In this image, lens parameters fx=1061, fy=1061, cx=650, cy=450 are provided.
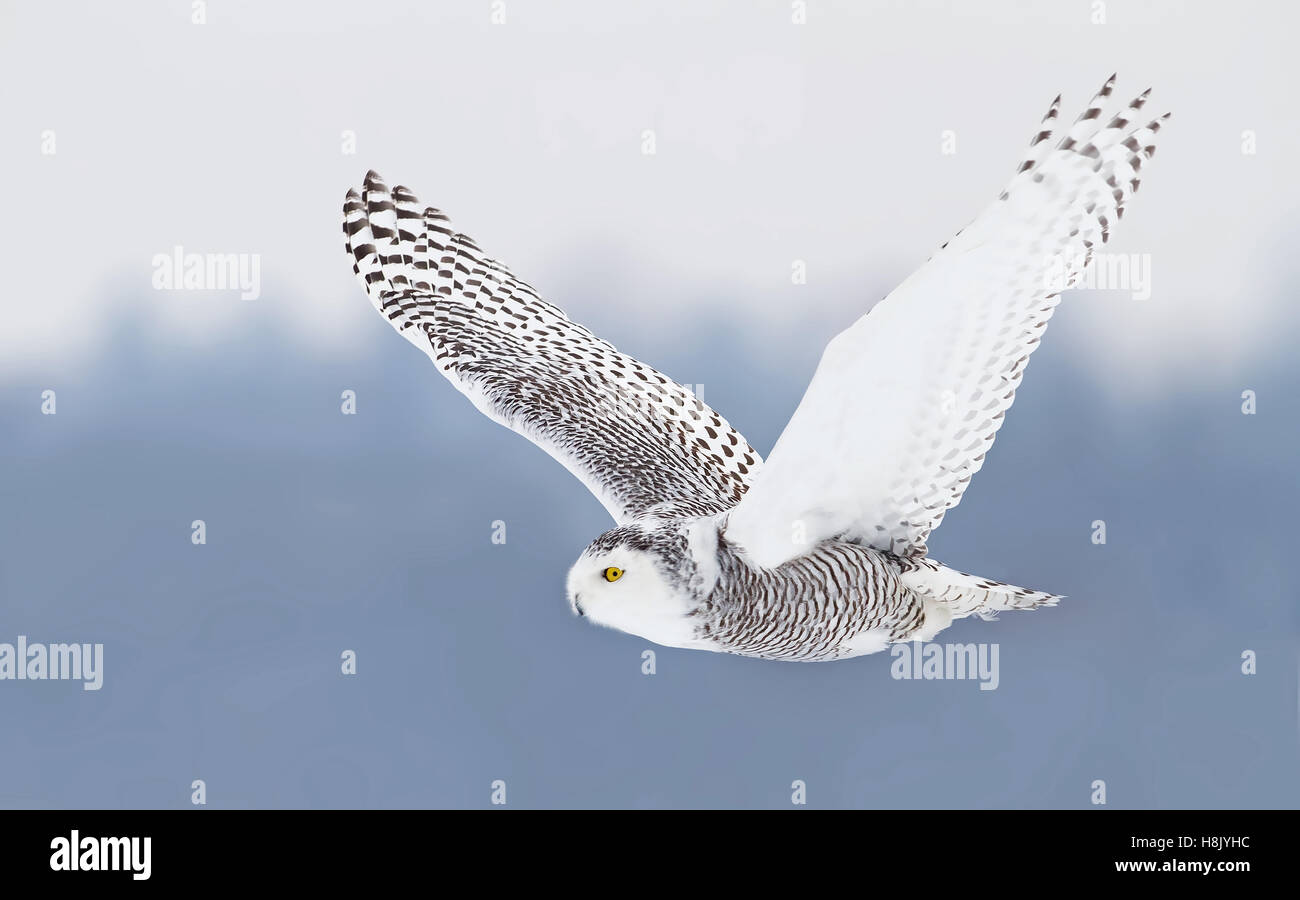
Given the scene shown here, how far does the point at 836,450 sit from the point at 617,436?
52 cm

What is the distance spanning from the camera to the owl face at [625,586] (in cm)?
151

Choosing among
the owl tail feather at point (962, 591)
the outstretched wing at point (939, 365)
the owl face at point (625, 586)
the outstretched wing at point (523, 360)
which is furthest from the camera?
the outstretched wing at point (523, 360)

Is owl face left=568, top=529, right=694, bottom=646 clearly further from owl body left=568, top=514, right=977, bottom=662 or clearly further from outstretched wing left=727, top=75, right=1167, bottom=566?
outstretched wing left=727, top=75, right=1167, bottom=566

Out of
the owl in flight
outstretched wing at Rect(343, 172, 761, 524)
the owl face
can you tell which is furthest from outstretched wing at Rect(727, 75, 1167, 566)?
outstretched wing at Rect(343, 172, 761, 524)

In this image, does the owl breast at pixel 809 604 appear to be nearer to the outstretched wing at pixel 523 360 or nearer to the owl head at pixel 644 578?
the owl head at pixel 644 578

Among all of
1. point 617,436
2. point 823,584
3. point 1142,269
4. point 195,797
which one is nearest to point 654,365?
point 617,436

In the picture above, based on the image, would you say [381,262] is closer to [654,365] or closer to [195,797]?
[654,365]

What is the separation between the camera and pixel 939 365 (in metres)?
1.46

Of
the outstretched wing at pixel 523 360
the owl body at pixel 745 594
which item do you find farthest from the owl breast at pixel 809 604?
the outstretched wing at pixel 523 360

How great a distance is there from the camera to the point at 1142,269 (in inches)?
84.7

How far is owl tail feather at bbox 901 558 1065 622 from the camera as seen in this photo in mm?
1711

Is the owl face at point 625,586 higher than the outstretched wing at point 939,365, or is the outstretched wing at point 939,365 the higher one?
the outstretched wing at point 939,365

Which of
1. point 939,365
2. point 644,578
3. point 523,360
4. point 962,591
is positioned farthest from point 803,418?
point 523,360

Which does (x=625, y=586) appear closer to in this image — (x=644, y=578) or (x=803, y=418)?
(x=644, y=578)
